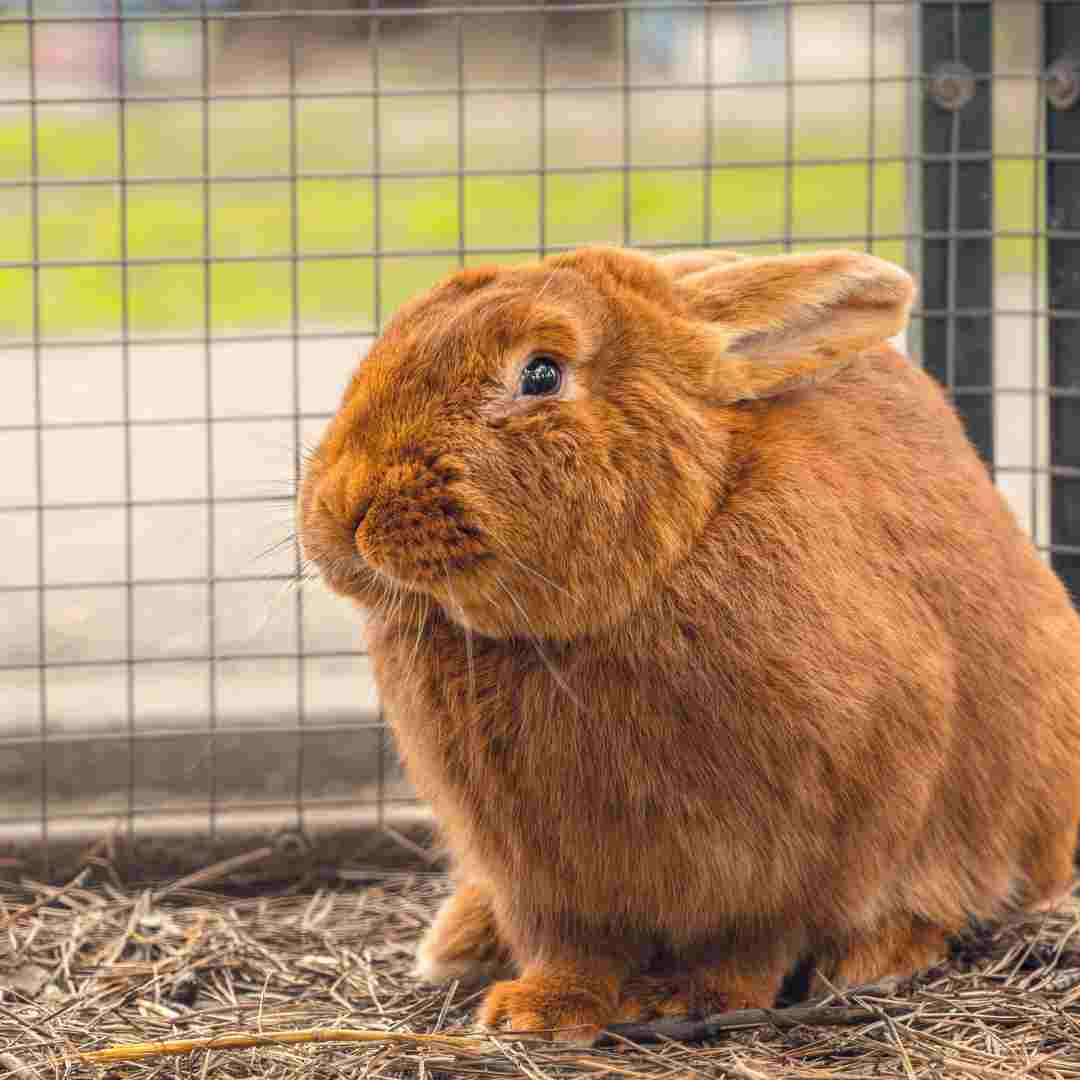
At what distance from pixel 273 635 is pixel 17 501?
164 cm

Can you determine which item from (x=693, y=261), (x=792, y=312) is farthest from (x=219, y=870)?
(x=792, y=312)

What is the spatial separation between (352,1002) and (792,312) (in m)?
1.42

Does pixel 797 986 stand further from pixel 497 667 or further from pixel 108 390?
pixel 108 390

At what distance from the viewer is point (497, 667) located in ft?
8.51

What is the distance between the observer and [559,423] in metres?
2.47

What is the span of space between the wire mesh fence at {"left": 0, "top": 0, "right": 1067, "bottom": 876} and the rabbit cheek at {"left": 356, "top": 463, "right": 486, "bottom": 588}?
40cm

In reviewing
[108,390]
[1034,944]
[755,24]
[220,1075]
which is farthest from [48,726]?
[755,24]

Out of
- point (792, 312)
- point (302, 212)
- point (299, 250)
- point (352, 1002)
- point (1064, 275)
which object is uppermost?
point (302, 212)

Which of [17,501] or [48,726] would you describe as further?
[17,501]

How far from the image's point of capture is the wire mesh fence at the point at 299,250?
365 cm

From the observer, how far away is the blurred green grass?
830cm

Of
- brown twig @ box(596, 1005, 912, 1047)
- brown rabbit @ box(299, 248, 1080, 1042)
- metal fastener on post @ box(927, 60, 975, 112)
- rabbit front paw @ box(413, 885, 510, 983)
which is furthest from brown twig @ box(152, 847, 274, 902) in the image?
metal fastener on post @ box(927, 60, 975, 112)

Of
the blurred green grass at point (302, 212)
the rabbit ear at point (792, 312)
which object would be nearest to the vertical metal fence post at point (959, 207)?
the rabbit ear at point (792, 312)

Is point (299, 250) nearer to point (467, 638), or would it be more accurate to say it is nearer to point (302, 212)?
point (302, 212)
